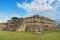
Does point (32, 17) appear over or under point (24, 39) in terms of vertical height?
over

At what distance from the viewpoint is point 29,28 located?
917 inches

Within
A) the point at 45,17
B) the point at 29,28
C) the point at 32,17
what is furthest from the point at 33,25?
the point at 45,17

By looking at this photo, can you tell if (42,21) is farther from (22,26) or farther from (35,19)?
(22,26)

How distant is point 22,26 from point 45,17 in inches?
256

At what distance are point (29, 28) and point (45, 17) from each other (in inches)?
230

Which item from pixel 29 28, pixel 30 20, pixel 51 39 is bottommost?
pixel 51 39

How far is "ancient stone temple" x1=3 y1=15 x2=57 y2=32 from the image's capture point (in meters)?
23.1

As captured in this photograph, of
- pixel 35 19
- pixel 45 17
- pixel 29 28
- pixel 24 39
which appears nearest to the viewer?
pixel 24 39

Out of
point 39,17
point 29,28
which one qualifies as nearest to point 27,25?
point 29,28

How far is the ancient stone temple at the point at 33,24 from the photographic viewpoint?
2306 cm

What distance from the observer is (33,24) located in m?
23.9

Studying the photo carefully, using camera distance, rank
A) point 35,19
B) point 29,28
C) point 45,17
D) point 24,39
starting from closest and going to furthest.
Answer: point 24,39
point 29,28
point 35,19
point 45,17

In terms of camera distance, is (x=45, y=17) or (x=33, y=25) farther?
(x=45, y=17)

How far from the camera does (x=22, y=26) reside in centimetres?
2350
